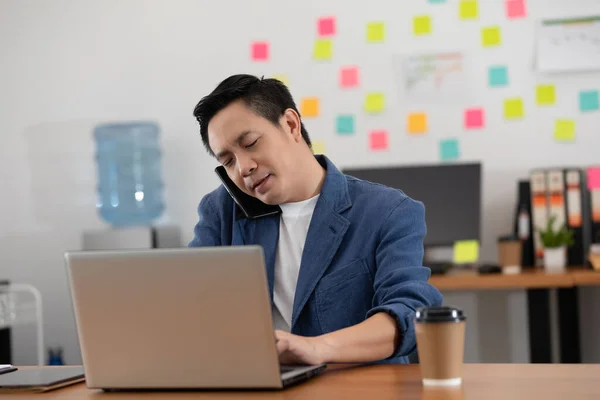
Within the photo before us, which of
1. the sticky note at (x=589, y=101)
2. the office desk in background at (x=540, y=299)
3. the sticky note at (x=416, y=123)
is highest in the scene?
the sticky note at (x=589, y=101)

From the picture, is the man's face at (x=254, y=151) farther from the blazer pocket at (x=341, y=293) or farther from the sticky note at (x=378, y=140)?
the sticky note at (x=378, y=140)

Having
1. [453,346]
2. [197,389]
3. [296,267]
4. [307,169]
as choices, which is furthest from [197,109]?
[453,346]

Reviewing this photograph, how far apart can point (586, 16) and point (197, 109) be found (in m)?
2.31

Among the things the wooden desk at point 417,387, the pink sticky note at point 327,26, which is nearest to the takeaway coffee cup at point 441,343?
the wooden desk at point 417,387

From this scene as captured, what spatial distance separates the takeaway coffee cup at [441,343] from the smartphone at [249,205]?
0.69 meters

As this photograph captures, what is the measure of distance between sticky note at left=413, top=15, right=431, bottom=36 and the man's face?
80.3 inches

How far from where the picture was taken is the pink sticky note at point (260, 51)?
12.6ft

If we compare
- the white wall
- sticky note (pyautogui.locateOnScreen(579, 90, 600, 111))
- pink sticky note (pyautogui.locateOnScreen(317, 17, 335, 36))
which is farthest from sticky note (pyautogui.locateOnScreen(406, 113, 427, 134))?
sticky note (pyautogui.locateOnScreen(579, 90, 600, 111))

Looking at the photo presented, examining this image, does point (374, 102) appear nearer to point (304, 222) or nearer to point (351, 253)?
point (304, 222)

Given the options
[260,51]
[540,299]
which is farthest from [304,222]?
[260,51]

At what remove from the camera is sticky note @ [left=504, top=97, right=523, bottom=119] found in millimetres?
3586

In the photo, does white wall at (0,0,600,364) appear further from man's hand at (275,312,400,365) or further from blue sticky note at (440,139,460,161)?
man's hand at (275,312,400,365)

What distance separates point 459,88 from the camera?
Answer: 364cm

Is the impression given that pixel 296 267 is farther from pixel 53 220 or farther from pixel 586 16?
pixel 53 220
